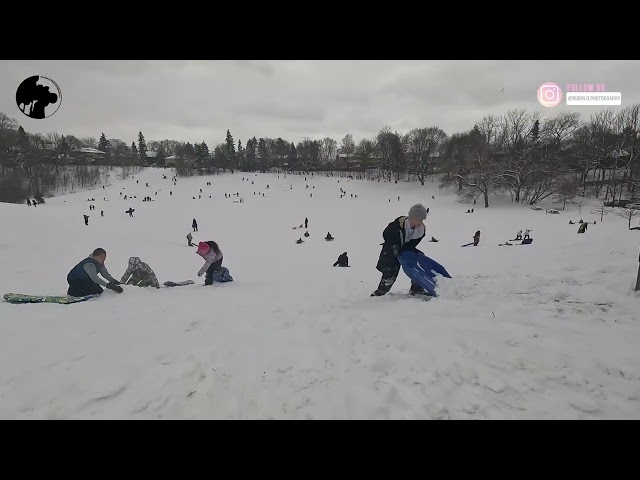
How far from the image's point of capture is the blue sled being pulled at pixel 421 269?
6125 mm

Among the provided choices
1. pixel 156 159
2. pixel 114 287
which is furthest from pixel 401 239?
pixel 156 159

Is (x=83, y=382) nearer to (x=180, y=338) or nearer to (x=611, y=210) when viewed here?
(x=180, y=338)

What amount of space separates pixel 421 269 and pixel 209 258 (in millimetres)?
6051

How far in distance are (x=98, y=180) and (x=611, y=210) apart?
284 ft

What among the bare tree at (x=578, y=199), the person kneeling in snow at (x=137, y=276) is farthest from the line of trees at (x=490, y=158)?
the person kneeling in snow at (x=137, y=276)

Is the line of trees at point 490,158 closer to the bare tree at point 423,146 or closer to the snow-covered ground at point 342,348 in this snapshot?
the bare tree at point 423,146

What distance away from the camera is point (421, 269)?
6.25 meters

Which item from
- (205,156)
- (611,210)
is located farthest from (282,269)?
(205,156)

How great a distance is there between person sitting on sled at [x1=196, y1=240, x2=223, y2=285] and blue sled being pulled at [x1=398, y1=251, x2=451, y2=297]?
5464 millimetres

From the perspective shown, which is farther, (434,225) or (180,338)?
(434,225)

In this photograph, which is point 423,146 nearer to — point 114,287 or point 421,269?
point 421,269
